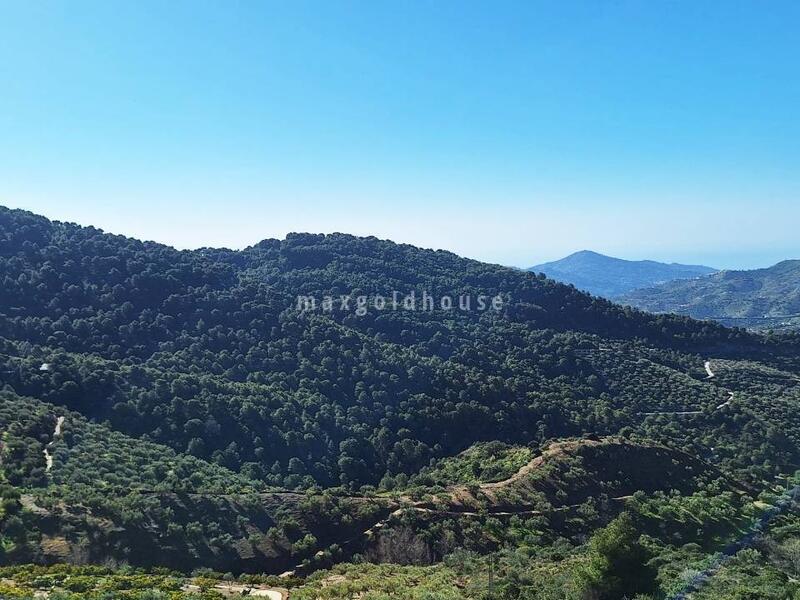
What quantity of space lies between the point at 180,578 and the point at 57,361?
1585 inches

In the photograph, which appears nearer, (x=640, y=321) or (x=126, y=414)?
(x=126, y=414)

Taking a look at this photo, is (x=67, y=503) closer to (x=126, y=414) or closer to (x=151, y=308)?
(x=126, y=414)

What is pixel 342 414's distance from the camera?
61.8 meters

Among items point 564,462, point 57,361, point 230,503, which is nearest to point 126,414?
point 57,361

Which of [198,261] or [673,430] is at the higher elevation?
[198,261]

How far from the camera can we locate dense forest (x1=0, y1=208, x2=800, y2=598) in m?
31.6

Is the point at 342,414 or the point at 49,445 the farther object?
the point at 342,414

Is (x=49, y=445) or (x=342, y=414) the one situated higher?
(x=49, y=445)

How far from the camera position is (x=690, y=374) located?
270ft

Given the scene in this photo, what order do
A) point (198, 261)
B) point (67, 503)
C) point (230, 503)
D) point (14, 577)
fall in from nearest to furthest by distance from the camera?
point (14, 577) → point (67, 503) → point (230, 503) → point (198, 261)

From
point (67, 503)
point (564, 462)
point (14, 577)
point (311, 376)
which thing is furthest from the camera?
point (311, 376)

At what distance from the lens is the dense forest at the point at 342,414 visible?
31641 mm

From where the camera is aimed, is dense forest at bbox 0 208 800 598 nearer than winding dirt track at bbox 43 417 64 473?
Yes

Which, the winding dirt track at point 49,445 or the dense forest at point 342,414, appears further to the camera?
the winding dirt track at point 49,445
